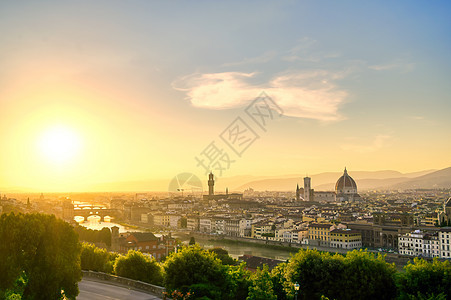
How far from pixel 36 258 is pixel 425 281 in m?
8.20

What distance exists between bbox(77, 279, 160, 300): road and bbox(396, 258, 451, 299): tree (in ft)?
18.3

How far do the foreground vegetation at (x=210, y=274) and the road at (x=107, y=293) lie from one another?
2.17ft

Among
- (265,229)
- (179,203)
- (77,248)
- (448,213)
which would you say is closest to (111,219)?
(179,203)

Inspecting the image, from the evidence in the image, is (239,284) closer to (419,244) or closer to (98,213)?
(419,244)

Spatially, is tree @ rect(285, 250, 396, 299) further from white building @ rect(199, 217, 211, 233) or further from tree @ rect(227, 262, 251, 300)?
white building @ rect(199, 217, 211, 233)

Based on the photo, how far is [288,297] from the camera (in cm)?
930

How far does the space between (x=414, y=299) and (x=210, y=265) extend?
427 centimetres

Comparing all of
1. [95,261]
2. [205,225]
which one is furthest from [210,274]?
[205,225]

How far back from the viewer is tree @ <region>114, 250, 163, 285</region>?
12414 mm

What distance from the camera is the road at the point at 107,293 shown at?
9.25 m

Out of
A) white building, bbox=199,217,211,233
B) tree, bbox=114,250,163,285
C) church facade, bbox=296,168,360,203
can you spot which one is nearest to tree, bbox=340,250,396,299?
tree, bbox=114,250,163,285

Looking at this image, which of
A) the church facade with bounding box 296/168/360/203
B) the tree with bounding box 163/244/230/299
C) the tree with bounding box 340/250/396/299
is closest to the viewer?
the tree with bounding box 163/244/230/299

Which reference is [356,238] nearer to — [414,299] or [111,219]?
[414,299]

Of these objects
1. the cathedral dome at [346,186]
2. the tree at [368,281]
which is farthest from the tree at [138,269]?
the cathedral dome at [346,186]
